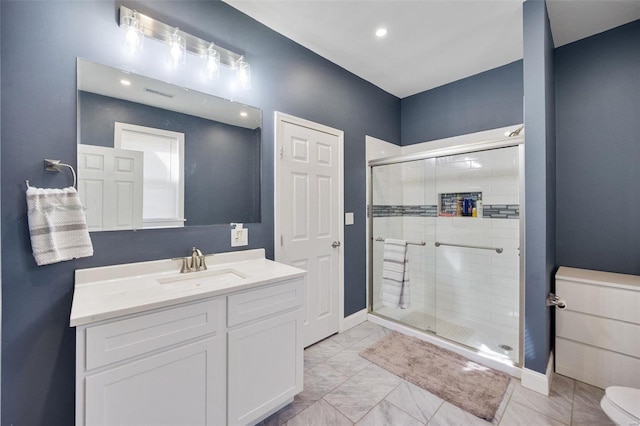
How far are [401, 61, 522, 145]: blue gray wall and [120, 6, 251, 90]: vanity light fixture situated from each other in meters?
2.27

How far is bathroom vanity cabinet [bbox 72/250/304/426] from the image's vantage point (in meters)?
1.01

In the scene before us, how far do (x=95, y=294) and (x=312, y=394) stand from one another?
1.41m

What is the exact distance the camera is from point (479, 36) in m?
2.24

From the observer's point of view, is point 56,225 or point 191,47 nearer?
point 56,225

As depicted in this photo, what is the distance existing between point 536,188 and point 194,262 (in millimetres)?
2322

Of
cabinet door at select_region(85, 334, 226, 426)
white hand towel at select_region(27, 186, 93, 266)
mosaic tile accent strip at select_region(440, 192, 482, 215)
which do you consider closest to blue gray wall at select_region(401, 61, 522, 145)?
mosaic tile accent strip at select_region(440, 192, 482, 215)

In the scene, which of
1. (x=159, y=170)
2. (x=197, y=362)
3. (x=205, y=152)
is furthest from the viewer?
(x=205, y=152)

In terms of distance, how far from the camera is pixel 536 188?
182 centimetres

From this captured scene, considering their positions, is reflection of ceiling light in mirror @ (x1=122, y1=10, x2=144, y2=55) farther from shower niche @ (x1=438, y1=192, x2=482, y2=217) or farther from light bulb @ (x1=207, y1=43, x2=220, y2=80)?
shower niche @ (x1=438, y1=192, x2=482, y2=217)

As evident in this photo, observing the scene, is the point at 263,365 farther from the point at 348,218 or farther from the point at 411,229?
the point at 411,229

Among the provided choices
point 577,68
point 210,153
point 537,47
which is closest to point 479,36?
point 537,47

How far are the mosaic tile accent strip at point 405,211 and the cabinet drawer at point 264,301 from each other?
1.69 m

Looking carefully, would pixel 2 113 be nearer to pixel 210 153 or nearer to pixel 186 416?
pixel 210 153

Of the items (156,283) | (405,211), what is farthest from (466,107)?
(156,283)
